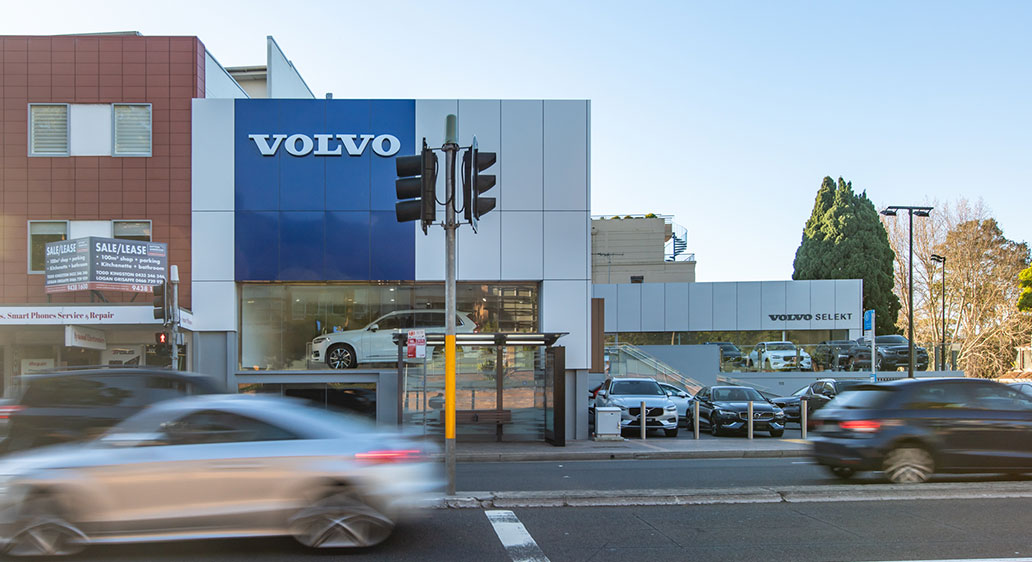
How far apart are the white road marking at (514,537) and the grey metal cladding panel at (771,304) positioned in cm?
4091

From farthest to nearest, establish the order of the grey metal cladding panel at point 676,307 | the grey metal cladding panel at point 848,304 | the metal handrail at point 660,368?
the grey metal cladding panel at point 676,307
the grey metal cladding panel at point 848,304
the metal handrail at point 660,368

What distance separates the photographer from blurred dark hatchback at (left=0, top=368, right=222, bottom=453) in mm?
10664

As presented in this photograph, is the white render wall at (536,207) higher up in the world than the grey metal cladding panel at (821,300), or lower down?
higher up

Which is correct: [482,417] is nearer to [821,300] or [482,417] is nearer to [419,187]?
[419,187]

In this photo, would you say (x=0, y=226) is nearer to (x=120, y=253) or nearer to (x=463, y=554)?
(x=120, y=253)

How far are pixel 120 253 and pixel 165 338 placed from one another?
349 centimetres

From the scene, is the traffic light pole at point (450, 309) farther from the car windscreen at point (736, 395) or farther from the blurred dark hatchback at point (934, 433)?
the car windscreen at point (736, 395)

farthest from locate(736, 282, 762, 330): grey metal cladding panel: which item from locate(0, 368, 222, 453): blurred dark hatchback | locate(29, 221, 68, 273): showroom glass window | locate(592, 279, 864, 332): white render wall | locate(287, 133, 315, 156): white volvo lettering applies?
locate(0, 368, 222, 453): blurred dark hatchback

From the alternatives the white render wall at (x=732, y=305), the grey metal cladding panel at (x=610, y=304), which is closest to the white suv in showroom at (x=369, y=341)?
the white render wall at (x=732, y=305)

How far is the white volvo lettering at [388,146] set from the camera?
22859 millimetres

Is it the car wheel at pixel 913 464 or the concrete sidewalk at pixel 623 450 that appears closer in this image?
the car wheel at pixel 913 464

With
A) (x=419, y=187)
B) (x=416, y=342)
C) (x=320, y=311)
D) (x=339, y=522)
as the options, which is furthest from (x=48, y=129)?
(x=339, y=522)

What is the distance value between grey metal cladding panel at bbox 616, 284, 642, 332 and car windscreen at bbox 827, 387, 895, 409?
3728 cm

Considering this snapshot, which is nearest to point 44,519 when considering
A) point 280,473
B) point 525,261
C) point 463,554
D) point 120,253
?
point 280,473
